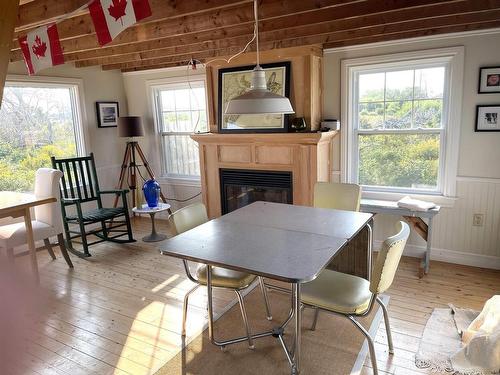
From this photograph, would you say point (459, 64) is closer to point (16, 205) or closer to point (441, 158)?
point (441, 158)

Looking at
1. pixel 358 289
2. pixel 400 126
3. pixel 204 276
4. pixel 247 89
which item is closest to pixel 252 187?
pixel 247 89

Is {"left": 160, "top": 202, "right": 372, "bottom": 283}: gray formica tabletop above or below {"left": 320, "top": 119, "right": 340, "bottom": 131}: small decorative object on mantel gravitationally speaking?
below

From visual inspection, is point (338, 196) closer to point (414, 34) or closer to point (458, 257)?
point (458, 257)

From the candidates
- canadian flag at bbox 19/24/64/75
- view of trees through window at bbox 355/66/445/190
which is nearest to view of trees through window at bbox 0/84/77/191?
canadian flag at bbox 19/24/64/75

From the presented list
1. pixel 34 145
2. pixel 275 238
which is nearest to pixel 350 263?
pixel 275 238

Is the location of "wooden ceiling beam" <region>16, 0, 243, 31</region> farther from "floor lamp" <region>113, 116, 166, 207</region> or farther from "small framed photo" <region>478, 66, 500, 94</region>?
"small framed photo" <region>478, 66, 500, 94</region>

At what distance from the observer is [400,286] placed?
125 inches

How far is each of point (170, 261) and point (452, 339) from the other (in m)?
2.61

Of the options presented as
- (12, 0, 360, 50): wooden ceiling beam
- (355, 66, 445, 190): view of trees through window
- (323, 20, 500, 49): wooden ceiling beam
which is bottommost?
(355, 66, 445, 190): view of trees through window

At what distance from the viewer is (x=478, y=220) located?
3.44 m

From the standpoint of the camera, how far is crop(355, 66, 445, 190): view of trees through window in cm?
354

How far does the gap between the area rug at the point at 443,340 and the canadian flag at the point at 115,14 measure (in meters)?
2.52

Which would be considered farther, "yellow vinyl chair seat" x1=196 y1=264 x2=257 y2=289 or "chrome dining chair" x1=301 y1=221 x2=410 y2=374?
"yellow vinyl chair seat" x1=196 y1=264 x2=257 y2=289

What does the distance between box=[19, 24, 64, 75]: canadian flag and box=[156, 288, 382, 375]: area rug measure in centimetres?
227
